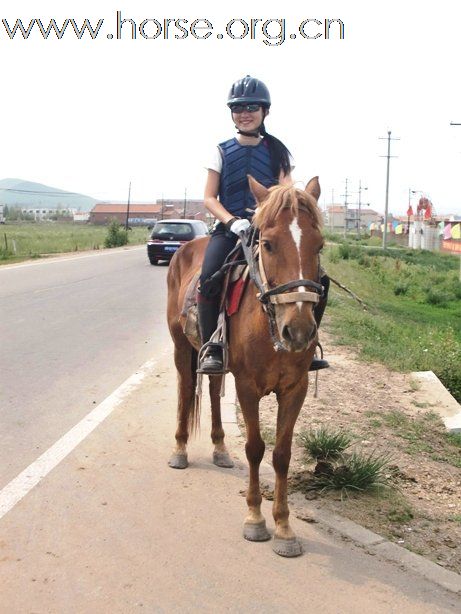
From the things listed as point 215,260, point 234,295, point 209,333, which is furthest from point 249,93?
point 209,333

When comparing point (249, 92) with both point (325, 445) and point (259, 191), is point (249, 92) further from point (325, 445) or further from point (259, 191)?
point (325, 445)

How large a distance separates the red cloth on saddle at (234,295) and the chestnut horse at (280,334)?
38 millimetres

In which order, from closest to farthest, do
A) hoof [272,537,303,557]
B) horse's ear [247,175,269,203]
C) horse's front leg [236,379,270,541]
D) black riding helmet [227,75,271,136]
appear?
1. hoof [272,537,303,557]
2. horse's ear [247,175,269,203]
3. horse's front leg [236,379,270,541]
4. black riding helmet [227,75,271,136]

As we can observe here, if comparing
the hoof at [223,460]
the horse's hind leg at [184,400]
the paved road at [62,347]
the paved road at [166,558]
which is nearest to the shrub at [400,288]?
the paved road at [62,347]

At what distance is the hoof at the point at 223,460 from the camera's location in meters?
5.48

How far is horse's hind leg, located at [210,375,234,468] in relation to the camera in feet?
18.1

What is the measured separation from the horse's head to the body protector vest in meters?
0.90

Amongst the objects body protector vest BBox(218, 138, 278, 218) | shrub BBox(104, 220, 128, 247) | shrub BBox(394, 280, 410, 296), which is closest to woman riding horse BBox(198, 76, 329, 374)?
body protector vest BBox(218, 138, 278, 218)

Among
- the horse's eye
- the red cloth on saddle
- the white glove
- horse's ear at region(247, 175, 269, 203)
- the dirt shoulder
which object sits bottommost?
the dirt shoulder

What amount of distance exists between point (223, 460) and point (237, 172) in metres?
2.24

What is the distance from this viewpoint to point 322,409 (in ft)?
23.1

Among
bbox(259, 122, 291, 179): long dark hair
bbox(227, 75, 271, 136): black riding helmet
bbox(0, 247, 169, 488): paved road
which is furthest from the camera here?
bbox(0, 247, 169, 488): paved road

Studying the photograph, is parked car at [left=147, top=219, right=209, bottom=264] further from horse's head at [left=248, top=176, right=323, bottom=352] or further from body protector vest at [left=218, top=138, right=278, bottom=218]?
horse's head at [left=248, top=176, right=323, bottom=352]

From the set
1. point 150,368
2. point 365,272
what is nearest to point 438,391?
point 150,368
